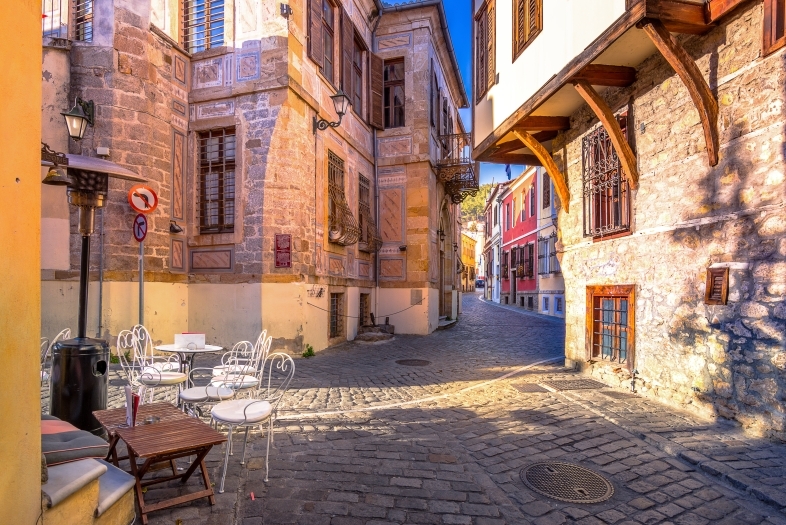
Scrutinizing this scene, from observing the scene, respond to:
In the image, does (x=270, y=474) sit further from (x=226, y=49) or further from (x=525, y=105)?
(x=226, y=49)

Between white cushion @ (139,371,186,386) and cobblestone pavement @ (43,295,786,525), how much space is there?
1.08m

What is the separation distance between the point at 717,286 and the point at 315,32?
989 cm

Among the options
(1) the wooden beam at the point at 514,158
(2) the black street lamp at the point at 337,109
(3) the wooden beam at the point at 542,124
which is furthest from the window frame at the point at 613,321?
(2) the black street lamp at the point at 337,109

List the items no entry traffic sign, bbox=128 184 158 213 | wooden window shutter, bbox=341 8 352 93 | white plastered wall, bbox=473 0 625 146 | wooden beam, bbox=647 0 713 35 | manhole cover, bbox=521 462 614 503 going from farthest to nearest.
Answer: wooden window shutter, bbox=341 8 352 93
no entry traffic sign, bbox=128 184 158 213
white plastered wall, bbox=473 0 625 146
wooden beam, bbox=647 0 713 35
manhole cover, bbox=521 462 614 503

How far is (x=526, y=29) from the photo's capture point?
8523 millimetres

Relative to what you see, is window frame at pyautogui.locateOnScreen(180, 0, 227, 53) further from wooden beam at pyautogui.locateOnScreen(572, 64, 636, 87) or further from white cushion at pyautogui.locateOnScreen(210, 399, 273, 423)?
white cushion at pyautogui.locateOnScreen(210, 399, 273, 423)

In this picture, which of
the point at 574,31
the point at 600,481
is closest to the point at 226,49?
the point at 574,31

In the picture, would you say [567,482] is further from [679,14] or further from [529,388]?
[679,14]

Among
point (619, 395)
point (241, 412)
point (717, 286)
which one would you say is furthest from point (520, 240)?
point (241, 412)

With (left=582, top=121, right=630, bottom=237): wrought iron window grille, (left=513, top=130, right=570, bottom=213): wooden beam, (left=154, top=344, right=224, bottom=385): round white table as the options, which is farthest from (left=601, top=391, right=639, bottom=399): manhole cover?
(left=154, top=344, right=224, bottom=385): round white table

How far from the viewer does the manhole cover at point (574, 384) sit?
7311 mm

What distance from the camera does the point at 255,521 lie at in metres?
3.19

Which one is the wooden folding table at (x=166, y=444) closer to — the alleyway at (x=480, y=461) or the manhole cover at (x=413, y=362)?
the alleyway at (x=480, y=461)

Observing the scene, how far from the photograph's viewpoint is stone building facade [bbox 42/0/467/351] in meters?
9.34
